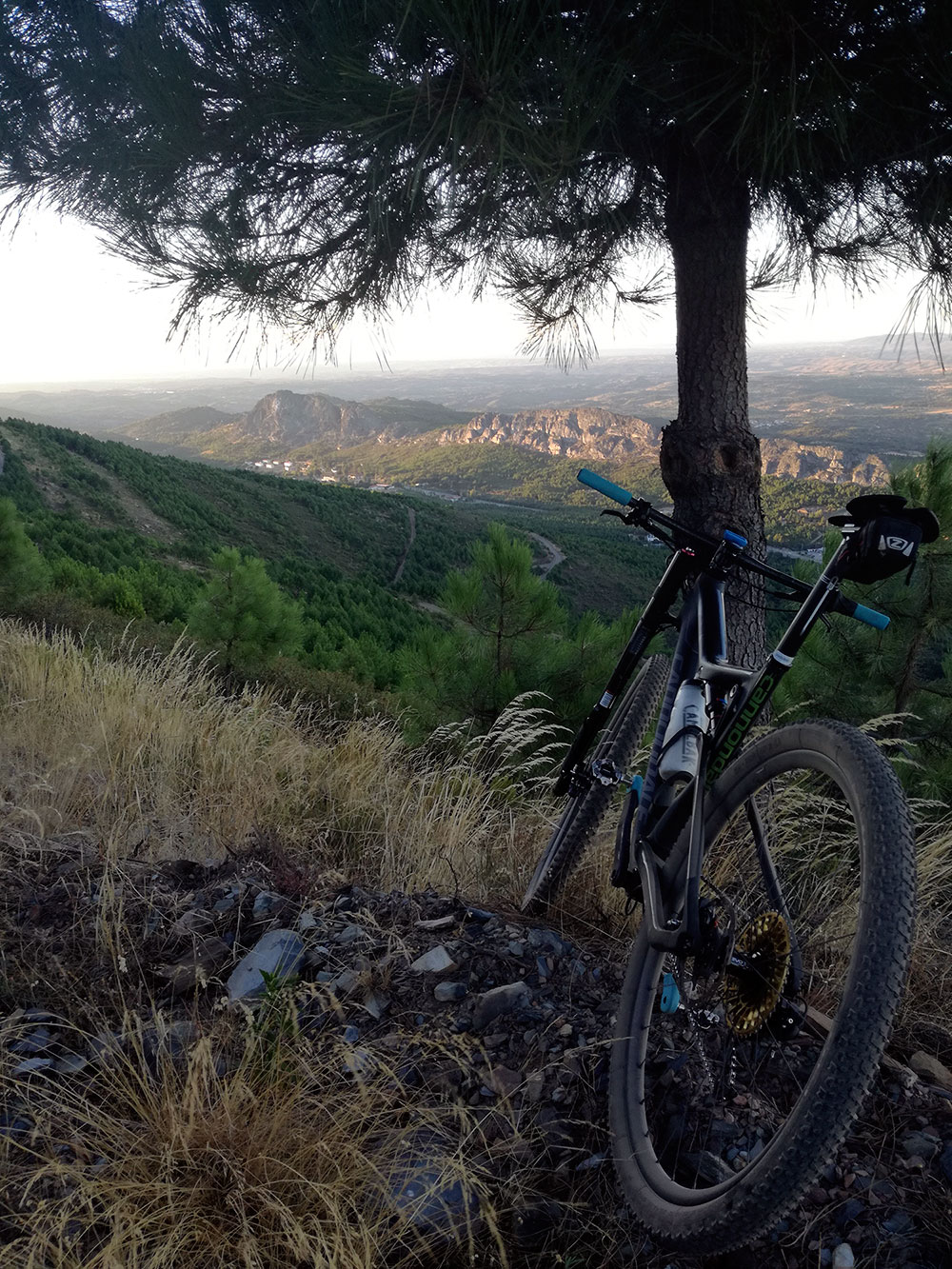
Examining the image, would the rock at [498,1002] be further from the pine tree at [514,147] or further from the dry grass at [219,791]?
the pine tree at [514,147]

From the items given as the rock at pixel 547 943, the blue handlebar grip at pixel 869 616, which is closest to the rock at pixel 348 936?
the rock at pixel 547 943

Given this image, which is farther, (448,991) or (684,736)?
(448,991)

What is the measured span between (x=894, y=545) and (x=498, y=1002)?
4.03 feet

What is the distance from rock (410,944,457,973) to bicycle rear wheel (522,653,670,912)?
0.50m

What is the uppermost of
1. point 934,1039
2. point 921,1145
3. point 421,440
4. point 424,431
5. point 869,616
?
point 424,431

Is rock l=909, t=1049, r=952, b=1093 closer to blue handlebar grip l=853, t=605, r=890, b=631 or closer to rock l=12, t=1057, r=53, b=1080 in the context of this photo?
blue handlebar grip l=853, t=605, r=890, b=631

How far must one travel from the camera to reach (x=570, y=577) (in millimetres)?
39781

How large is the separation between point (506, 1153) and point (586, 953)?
71cm

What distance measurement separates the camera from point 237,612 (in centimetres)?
881

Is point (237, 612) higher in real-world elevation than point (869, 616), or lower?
lower

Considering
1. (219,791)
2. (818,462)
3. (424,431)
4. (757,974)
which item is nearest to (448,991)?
(757,974)

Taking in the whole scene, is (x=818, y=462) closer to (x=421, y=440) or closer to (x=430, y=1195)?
(x=430, y=1195)

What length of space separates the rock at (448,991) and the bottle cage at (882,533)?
4.00ft

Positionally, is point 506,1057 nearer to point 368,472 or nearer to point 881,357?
point 881,357
